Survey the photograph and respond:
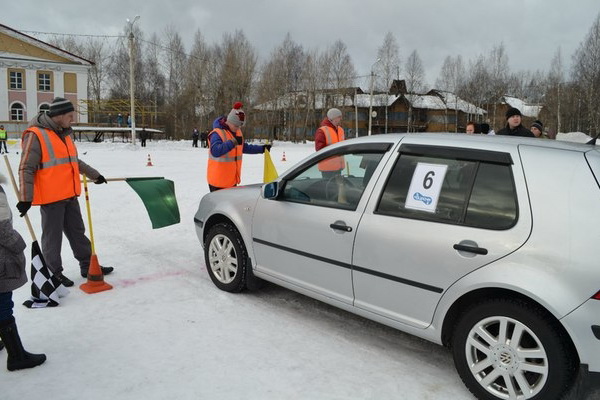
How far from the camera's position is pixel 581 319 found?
2436mm

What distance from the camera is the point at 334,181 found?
3961 mm

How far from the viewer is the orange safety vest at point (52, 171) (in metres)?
4.50

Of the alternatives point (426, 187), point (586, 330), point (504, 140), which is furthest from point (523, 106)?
point (586, 330)

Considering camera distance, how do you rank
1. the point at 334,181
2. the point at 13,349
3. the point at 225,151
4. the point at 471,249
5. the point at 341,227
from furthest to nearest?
1. the point at 225,151
2. the point at 334,181
3. the point at 341,227
4. the point at 13,349
5. the point at 471,249

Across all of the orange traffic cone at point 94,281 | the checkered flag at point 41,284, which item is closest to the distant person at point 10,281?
the checkered flag at point 41,284

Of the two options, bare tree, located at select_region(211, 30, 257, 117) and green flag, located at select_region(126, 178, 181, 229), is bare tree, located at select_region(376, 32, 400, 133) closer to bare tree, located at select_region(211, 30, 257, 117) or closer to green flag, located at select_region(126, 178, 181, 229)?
bare tree, located at select_region(211, 30, 257, 117)

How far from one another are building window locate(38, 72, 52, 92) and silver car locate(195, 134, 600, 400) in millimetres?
53613

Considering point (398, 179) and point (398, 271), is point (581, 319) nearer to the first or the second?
point (398, 271)

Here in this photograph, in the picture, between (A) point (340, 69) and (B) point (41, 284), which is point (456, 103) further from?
(B) point (41, 284)

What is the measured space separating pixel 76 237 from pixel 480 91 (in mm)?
64167

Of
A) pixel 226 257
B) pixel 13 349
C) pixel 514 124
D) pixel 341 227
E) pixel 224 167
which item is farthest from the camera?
pixel 514 124

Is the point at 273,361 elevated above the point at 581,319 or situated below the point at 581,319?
below

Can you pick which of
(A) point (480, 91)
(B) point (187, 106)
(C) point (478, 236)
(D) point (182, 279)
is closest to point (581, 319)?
(C) point (478, 236)

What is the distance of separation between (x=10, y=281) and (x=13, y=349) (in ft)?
1.71
